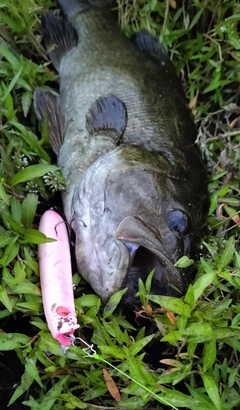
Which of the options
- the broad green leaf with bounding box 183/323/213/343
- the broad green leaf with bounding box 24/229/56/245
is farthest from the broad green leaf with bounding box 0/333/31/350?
the broad green leaf with bounding box 183/323/213/343

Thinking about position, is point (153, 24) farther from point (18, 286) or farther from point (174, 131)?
point (18, 286)

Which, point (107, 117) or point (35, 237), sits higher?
point (107, 117)

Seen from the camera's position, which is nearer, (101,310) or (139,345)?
(139,345)

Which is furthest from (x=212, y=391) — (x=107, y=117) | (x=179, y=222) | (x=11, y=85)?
(x=11, y=85)

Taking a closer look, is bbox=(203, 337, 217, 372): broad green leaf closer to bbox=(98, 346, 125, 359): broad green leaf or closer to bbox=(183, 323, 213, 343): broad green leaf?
bbox=(183, 323, 213, 343): broad green leaf

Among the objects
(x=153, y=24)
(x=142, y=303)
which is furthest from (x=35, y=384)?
(x=153, y=24)

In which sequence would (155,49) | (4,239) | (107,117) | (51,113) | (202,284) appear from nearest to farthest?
(202,284)
(4,239)
(107,117)
(51,113)
(155,49)

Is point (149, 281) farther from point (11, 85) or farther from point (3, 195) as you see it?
point (11, 85)
